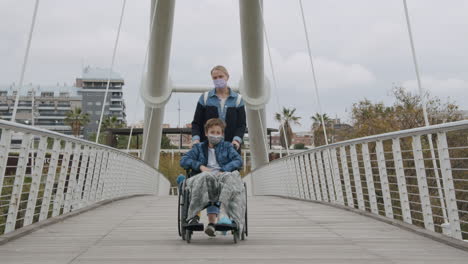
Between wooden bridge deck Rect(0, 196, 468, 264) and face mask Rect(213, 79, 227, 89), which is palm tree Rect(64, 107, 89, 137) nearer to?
wooden bridge deck Rect(0, 196, 468, 264)

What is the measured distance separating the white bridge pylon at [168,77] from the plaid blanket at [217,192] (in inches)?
518

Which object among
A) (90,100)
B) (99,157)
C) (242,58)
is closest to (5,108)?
(90,100)

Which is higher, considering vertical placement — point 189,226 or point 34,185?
point 34,185

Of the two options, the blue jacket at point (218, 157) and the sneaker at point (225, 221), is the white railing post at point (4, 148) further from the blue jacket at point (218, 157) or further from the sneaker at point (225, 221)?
the sneaker at point (225, 221)

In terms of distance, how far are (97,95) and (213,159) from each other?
14045 cm

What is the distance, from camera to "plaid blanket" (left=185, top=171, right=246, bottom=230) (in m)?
4.95

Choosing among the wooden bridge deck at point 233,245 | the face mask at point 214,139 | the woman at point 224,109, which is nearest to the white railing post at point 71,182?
the wooden bridge deck at point 233,245

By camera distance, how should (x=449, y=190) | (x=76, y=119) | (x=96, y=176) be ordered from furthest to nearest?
(x=76, y=119) → (x=96, y=176) → (x=449, y=190)

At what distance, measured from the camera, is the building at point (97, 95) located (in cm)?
14175

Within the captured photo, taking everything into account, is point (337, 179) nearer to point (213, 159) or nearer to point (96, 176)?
point (96, 176)

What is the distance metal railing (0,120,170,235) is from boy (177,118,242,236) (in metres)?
1.34

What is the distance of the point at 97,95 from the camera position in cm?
14225

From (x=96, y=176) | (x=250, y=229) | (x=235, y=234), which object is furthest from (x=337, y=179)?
(x=235, y=234)

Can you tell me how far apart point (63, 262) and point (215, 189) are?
1.42m
